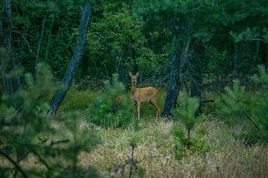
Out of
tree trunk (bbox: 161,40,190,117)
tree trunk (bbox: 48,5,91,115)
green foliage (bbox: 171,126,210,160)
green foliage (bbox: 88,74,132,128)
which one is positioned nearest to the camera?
green foliage (bbox: 171,126,210,160)

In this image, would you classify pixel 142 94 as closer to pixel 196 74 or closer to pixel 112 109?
pixel 196 74

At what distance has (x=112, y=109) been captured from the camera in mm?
10922

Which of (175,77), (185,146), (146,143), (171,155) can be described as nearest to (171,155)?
(171,155)

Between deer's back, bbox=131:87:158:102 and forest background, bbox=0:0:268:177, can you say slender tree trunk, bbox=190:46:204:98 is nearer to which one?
forest background, bbox=0:0:268:177

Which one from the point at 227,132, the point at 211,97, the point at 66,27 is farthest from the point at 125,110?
the point at 66,27

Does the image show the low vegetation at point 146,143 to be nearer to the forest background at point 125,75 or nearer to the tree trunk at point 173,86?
the forest background at point 125,75

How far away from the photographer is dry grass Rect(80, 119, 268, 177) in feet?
21.2

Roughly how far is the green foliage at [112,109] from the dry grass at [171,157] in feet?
2.71

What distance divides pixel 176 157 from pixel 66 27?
16478 millimetres

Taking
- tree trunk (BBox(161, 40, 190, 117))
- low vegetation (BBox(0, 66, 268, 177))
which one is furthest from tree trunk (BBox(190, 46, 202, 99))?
low vegetation (BBox(0, 66, 268, 177))

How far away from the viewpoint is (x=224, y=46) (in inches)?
575

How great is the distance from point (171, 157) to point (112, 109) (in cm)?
365

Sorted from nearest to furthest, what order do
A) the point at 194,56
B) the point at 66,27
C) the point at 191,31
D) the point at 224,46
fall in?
1. the point at 191,31
2. the point at 194,56
3. the point at 224,46
4. the point at 66,27

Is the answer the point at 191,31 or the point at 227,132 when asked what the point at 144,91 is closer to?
the point at 191,31
